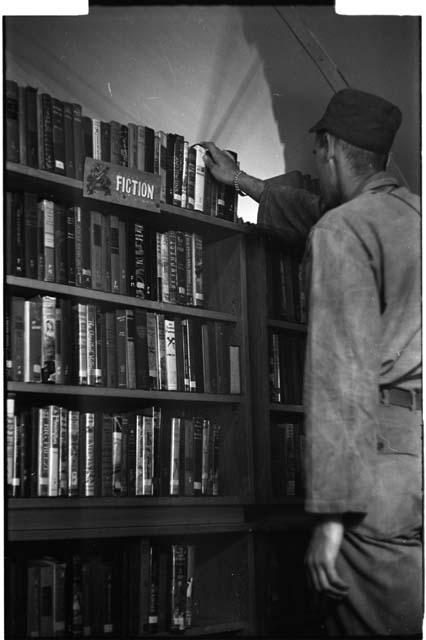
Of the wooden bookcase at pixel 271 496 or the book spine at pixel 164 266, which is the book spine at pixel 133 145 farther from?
the wooden bookcase at pixel 271 496

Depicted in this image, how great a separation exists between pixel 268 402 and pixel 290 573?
0.41 metres

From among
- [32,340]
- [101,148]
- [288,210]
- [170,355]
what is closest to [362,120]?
[288,210]

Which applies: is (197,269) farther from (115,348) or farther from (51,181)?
(51,181)

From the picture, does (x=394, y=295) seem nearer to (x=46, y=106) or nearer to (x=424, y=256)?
(x=424, y=256)

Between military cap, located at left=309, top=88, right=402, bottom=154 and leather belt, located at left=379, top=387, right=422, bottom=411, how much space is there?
1.90 ft

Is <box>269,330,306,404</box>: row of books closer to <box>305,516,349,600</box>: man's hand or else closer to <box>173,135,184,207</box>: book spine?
<box>305,516,349,600</box>: man's hand

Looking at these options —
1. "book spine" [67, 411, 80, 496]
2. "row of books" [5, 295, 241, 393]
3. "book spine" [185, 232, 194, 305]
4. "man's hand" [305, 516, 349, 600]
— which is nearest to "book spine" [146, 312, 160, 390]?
"row of books" [5, 295, 241, 393]

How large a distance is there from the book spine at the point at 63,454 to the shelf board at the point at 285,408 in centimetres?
50

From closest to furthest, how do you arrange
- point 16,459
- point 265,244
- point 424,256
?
point 16,459 → point 424,256 → point 265,244

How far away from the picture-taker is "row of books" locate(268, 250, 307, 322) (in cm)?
213

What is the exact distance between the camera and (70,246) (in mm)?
2139

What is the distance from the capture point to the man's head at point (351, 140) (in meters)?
2.15

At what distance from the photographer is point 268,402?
7.32ft

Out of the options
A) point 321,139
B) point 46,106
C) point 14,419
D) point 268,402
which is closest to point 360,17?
point 321,139
